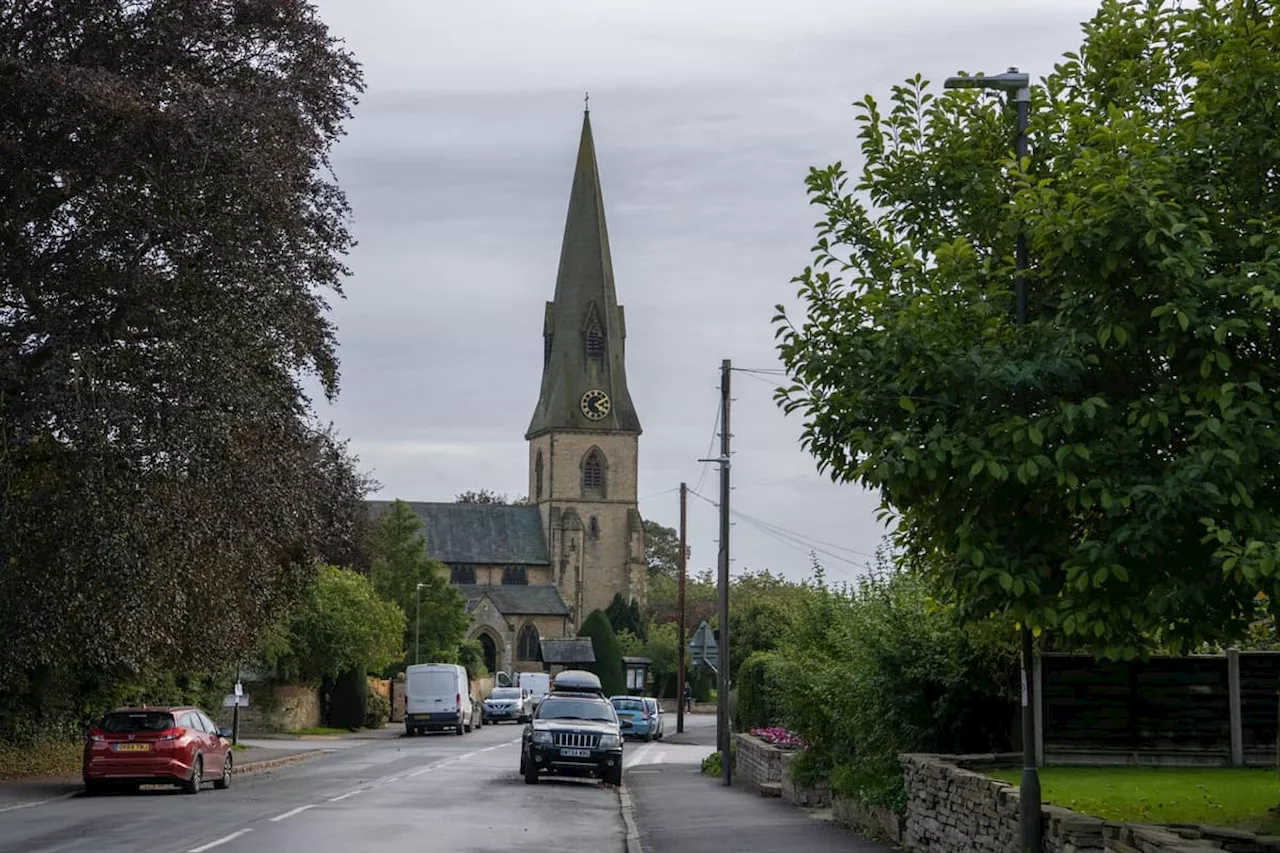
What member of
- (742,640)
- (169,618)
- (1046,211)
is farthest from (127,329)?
(742,640)

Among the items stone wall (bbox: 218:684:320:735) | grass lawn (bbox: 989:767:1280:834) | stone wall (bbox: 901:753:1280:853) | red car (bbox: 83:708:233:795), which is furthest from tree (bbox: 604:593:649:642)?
grass lawn (bbox: 989:767:1280:834)

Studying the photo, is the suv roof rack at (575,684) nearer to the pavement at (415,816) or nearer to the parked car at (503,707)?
the parked car at (503,707)

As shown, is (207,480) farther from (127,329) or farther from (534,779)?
(534,779)

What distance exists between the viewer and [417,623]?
86.4 m

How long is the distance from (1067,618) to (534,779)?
21199 mm

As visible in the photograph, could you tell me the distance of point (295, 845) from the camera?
1742 cm

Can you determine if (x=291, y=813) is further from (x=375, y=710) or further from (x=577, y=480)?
(x=577, y=480)

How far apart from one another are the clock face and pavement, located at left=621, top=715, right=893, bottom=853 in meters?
85.9

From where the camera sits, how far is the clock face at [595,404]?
12075cm

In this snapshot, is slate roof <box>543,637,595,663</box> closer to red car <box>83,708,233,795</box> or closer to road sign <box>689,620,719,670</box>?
road sign <box>689,620,719,670</box>

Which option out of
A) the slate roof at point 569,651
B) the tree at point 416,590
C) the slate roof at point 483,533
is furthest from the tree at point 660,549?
the tree at point 416,590

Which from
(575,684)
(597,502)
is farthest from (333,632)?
(597,502)

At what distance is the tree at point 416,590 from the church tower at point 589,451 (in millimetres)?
27493

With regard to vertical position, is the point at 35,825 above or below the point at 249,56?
below
